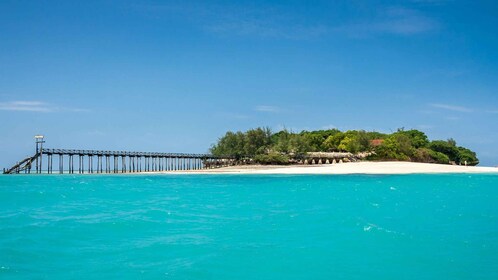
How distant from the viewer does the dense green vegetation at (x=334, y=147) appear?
86.7 metres

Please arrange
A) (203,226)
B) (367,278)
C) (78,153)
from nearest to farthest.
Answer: (367,278), (203,226), (78,153)

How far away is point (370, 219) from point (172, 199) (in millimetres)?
12650

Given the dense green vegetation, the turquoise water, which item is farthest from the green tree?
the turquoise water

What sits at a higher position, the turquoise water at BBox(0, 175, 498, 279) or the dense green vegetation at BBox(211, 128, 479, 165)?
the dense green vegetation at BBox(211, 128, 479, 165)

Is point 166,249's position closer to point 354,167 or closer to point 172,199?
point 172,199

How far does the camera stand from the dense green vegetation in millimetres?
86688

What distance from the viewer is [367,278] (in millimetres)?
10820

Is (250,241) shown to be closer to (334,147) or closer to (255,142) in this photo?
(255,142)

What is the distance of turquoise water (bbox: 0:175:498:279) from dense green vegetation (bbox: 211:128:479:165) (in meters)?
61.8

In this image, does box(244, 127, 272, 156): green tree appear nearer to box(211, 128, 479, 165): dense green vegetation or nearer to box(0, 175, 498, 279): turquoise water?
box(211, 128, 479, 165): dense green vegetation

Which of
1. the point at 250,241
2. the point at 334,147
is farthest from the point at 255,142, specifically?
the point at 250,241

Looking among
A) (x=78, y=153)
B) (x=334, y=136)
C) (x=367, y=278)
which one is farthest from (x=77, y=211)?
(x=334, y=136)

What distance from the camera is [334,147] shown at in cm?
9756

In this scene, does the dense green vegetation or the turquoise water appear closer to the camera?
the turquoise water
